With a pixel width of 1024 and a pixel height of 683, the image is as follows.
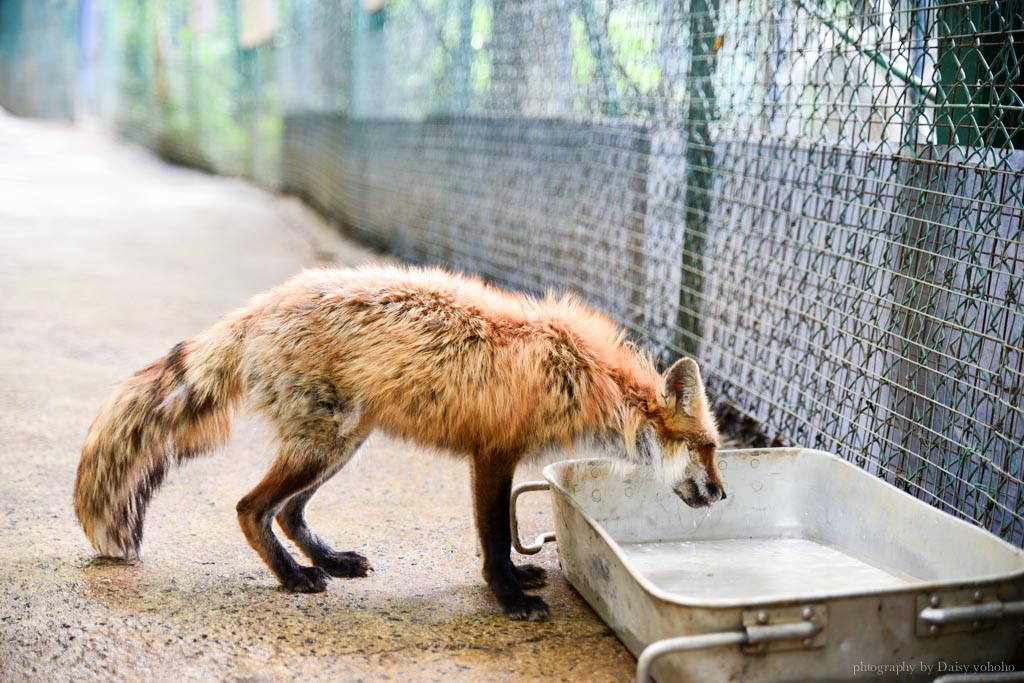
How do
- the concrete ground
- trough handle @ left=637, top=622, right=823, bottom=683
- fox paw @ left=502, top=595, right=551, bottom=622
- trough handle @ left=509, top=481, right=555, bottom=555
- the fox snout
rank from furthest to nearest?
trough handle @ left=509, top=481, right=555, bottom=555
the fox snout
fox paw @ left=502, top=595, right=551, bottom=622
the concrete ground
trough handle @ left=637, top=622, right=823, bottom=683

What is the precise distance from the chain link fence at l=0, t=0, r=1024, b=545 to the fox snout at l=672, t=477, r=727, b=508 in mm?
727

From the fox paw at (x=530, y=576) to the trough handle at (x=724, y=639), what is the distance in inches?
39.5

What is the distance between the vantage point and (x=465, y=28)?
8.12m

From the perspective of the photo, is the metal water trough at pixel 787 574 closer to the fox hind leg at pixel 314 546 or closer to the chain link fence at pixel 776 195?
the chain link fence at pixel 776 195

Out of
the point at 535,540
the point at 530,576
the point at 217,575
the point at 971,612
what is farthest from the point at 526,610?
the point at 971,612

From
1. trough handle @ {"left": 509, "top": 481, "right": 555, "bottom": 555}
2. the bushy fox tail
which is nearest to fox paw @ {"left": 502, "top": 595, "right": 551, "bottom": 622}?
trough handle @ {"left": 509, "top": 481, "right": 555, "bottom": 555}

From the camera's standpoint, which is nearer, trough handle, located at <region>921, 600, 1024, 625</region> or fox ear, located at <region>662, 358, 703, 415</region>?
trough handle, located at <region>921, 600, 1024, 625</region>

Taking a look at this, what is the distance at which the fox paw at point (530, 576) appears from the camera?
3.35 metres

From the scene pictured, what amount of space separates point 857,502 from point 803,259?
1448 mm

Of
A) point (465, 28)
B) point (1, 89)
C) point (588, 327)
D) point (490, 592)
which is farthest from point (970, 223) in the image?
point (1, 89)

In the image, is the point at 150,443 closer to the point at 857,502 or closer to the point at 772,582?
the point at 772,582

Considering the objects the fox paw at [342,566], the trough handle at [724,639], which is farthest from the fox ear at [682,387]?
the fox paw at [342,566]

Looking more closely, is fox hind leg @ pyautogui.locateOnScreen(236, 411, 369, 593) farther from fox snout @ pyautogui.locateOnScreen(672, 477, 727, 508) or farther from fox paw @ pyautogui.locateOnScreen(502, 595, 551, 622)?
fox snout @ pyautogui.locateOnScreen(672, 477, 727, 508)

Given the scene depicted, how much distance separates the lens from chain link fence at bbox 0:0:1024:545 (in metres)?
3.25
